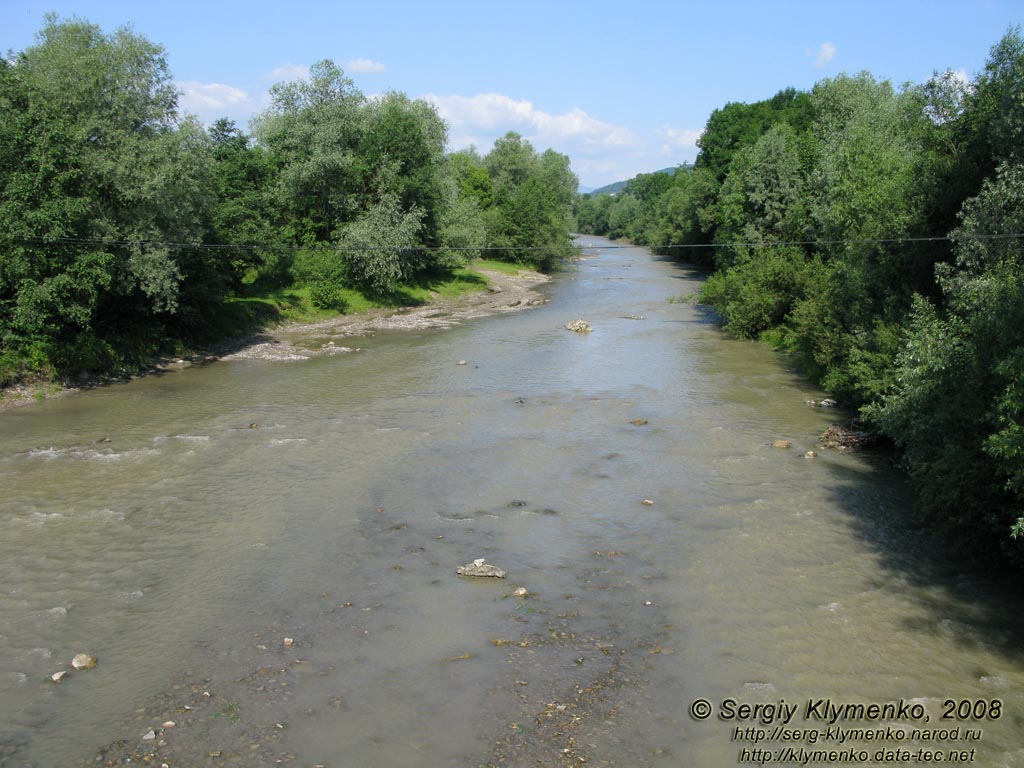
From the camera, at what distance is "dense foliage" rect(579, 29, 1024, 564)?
13.1 metres

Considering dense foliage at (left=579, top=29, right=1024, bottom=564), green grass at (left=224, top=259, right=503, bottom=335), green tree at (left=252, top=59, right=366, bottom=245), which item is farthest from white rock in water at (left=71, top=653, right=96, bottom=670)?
green tree at (left=252, top=59, right=366, bottom=245)

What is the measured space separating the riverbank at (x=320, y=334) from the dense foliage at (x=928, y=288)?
1613 cm

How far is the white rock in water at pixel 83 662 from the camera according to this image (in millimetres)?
11297

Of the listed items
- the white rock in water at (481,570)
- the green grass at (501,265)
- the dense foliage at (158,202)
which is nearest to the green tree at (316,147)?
the dense foliage at (158,202)

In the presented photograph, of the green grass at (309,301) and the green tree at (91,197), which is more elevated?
the green tree at (91,197)

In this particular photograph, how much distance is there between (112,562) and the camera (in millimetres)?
14617

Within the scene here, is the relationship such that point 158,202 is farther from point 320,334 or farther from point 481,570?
point 481,570

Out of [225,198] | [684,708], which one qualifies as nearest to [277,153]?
[225,198]

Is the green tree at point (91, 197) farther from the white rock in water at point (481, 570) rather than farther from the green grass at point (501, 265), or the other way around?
the green grass at point (501, 265)

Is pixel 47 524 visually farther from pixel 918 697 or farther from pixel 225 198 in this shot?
pixel 225 198

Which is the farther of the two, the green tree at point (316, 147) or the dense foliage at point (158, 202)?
the green tree at point (316, 147)

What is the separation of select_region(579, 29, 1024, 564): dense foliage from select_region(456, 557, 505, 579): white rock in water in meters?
8.01

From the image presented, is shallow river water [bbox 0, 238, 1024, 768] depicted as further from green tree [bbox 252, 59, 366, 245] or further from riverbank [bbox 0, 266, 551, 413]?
green tree [bbox 252, 59, 366, 245]

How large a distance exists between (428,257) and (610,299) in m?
13.2
